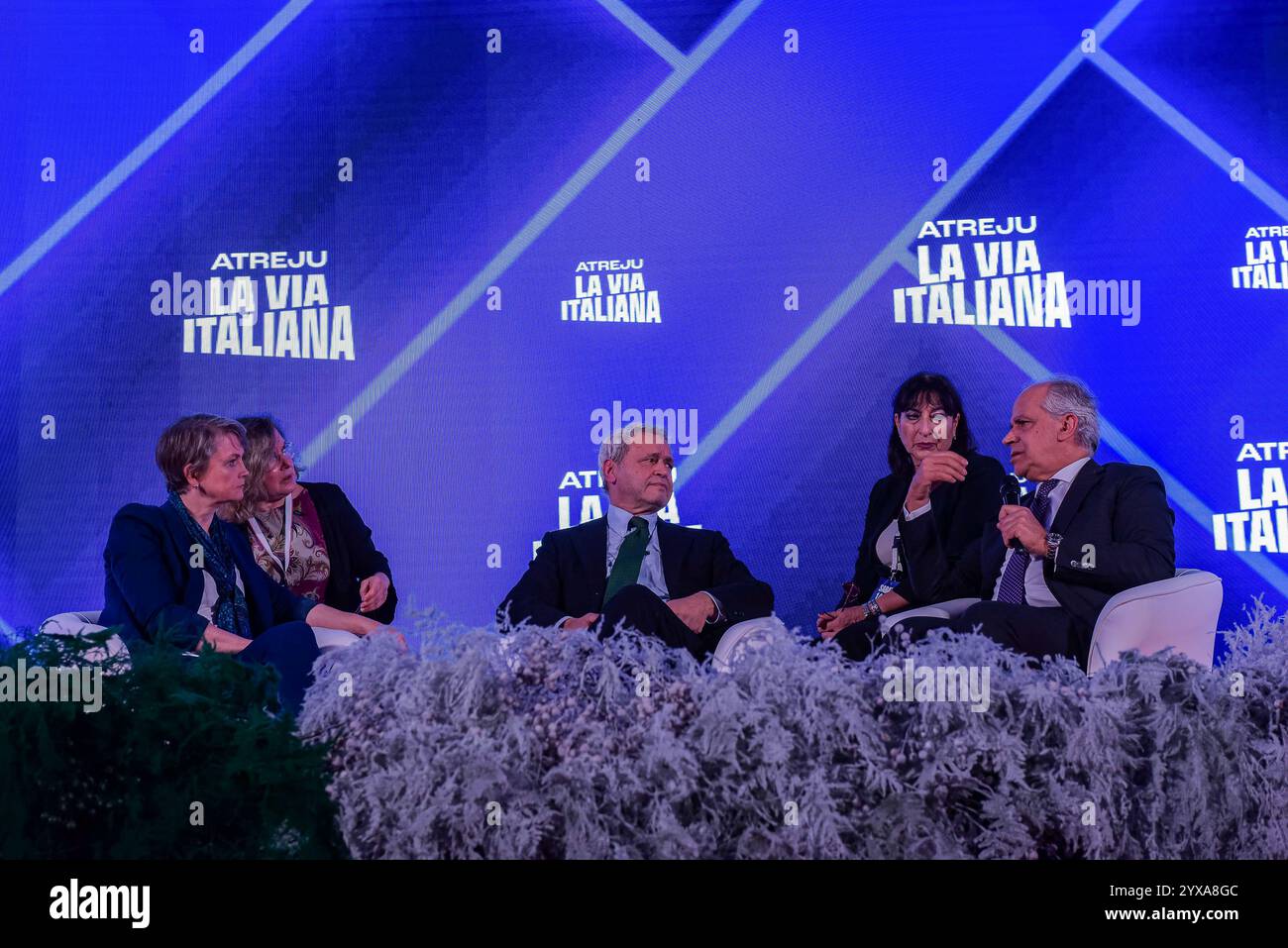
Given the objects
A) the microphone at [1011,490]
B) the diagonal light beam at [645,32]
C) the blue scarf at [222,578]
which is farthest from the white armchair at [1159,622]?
the blue scarf at [222,578]

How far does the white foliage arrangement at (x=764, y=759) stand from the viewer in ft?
12.2

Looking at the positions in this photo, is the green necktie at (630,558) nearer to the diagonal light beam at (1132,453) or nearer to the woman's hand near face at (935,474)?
the woman's hand near face at (935,474)

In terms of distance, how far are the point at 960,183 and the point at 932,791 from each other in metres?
2.16

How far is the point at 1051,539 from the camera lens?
439cm

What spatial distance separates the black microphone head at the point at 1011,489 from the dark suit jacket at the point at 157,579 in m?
2.36

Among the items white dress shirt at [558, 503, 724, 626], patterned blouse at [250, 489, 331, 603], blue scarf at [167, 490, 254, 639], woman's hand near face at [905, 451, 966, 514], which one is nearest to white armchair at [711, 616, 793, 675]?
white dress shirt at [558, 503, 724, 626]

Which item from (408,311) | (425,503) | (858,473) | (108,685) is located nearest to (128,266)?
(408,311)

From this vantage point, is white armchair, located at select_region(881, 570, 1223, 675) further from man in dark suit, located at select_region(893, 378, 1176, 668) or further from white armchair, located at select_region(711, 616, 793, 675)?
white armchair, located at select_region(711, 616, 793, 675)

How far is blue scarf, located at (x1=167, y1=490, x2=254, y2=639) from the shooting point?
4336 mm

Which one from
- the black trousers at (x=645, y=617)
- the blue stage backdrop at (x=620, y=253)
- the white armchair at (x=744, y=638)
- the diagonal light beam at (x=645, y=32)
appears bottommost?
the white armchair at (x=744, y=638)

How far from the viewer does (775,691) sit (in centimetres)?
380

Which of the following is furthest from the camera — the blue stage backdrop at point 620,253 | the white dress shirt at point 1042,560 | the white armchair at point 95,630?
the blue stage backdrop at point 620,253

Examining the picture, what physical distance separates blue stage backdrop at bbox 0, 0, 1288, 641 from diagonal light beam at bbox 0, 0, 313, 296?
1cm

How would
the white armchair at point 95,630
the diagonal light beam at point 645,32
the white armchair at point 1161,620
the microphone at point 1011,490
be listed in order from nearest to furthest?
1. the white armchair at point 95,630
2. the white armchair at point 1161,620
3. the microphone at point 1011,490
4. the diagonal light beam at point 645,32
